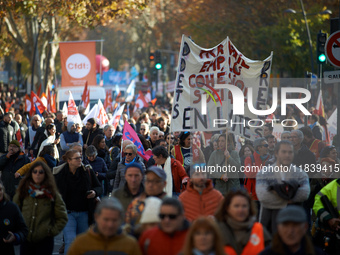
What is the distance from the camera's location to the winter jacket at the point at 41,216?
24.2 feet

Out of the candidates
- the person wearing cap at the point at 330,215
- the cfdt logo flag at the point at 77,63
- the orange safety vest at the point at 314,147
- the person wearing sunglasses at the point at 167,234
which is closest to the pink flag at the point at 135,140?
the orange safety vest at the point at 314,147

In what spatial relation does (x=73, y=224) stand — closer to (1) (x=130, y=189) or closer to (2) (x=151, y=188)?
(1) (x=130, y=189)

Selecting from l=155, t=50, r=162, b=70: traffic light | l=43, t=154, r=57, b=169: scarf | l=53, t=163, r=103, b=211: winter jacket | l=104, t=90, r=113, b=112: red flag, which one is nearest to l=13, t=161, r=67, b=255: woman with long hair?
l=53, t=163, r=103, b=211: winter jacket

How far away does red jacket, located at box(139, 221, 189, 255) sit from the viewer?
5.37m

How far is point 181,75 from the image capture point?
427 inches

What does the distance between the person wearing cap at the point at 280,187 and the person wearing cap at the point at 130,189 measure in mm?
1342

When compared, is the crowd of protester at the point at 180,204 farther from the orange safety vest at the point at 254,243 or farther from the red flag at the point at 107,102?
the red flag at the point at 107,102

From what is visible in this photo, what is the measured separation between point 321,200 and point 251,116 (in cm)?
322

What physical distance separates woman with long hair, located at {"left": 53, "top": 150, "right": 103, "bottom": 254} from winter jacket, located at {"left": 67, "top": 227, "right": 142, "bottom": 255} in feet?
11.6

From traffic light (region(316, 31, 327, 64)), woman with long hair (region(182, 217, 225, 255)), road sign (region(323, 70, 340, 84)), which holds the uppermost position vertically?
traffic light (region(316, 31, 327, 64))

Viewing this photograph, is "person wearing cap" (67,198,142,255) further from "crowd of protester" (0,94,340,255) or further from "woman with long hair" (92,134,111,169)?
"woman with long hair" (92,134,111,169)

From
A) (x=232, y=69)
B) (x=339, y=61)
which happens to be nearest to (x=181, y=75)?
(x=232, y=69)

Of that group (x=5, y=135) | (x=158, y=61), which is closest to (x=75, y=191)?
(x=5, y=135)

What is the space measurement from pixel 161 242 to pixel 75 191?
367 cm
